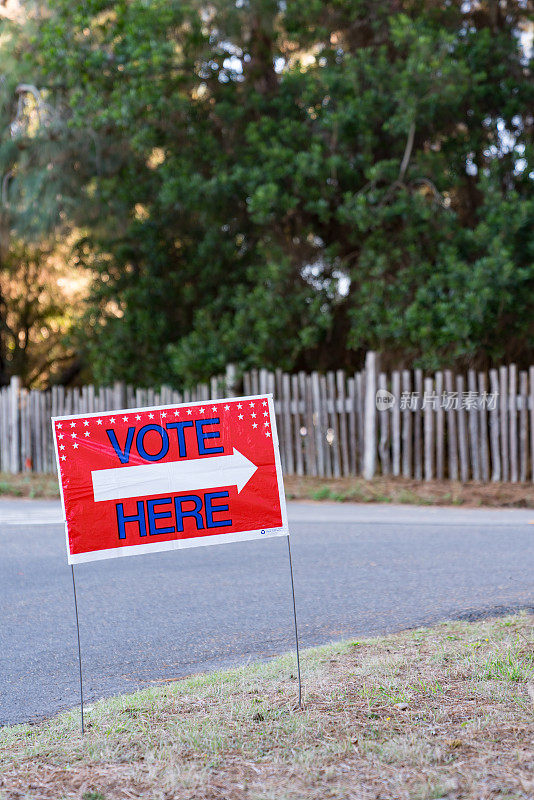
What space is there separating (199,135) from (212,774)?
A: 14.2 m

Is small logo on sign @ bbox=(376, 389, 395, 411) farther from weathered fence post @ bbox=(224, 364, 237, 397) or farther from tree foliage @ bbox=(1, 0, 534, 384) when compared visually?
weathered fence post @ bbox=(224, 364, 237, 397)

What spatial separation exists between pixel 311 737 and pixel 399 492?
925 cm

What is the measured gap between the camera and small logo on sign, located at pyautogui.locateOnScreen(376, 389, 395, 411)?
14.3 m

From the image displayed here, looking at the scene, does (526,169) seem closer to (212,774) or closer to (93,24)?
(93,24)

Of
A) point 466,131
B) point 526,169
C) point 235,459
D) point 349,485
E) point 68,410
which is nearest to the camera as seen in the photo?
point 235,459

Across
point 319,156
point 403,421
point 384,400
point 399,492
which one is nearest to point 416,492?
point 399,492

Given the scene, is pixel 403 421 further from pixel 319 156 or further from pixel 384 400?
pixel 319 156

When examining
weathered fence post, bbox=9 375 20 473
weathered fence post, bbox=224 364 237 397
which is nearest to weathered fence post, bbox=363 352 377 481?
weathered fence post, bbox=224 364 237 397

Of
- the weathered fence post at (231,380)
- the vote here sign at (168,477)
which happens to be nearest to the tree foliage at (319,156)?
the weathered fence post at (231,380)

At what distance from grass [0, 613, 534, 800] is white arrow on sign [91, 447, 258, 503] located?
105 cm

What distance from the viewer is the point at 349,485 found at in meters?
13.8

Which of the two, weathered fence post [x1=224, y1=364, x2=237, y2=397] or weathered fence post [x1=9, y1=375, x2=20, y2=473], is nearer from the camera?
weathered fence post [x1=224, y1=364, x2=237, y2=397]

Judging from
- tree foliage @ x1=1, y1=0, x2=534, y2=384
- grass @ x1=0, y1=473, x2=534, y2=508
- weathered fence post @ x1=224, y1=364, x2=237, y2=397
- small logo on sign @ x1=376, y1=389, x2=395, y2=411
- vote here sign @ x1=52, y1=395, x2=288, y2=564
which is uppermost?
tree foliage @ x1=1, y1=0, x2=534, y2=384

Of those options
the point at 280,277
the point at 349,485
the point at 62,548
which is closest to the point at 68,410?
the point at 280,277
